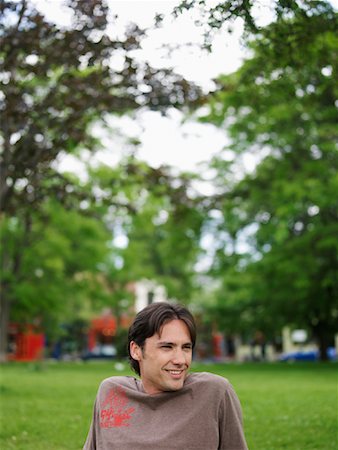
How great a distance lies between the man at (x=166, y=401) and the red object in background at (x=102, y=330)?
73105 mm

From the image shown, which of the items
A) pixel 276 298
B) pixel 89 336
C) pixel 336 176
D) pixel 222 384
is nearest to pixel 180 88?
pixel 336 176

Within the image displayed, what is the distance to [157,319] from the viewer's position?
3.21m

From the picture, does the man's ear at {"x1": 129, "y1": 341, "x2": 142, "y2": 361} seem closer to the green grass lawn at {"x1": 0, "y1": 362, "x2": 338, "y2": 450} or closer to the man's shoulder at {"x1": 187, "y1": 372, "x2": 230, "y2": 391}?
the man's shoulder at {"x1": 187, "y1": 372, "x2": 230, "y2": 391}

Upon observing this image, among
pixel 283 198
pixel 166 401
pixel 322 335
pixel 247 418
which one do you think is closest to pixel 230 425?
pixel 166 401

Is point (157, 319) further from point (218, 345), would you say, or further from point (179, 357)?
point (218, 345)

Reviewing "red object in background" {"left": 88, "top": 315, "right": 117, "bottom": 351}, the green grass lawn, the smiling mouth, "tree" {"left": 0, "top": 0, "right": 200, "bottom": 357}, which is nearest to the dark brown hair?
the smiling mouth

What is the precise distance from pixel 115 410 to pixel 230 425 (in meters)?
0.55

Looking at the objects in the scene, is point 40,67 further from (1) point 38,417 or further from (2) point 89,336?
(2) point 89,336

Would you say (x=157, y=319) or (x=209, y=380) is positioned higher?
(x=157, y=319)

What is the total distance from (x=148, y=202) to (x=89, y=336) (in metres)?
42.1

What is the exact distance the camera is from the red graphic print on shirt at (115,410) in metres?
3.24

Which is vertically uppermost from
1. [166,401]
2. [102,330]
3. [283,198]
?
[283,198]

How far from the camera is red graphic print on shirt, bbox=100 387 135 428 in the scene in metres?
3.24

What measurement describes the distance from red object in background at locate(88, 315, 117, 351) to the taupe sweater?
73.1 m
